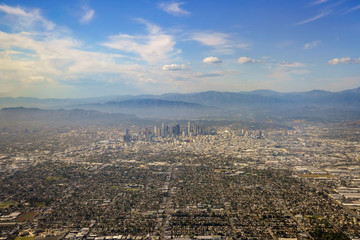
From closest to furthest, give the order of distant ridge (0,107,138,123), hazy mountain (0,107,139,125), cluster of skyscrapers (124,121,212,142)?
cluster of skyscrapers (124,121,212,142)
hazy mountain (0,107,139,125)
distant ridge (0,107,138,123)

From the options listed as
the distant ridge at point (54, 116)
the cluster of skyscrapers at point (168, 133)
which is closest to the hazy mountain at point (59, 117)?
the distant ridge at point (54, 116)

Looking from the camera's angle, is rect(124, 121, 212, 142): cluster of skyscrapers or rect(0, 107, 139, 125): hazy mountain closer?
rect(124, 121, 212, 142): cluster of skyscrapers

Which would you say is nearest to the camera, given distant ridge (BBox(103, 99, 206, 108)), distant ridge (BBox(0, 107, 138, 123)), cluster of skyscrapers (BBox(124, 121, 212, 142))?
cluster of skyscrapers (BBox(124, 121, 212, 142))

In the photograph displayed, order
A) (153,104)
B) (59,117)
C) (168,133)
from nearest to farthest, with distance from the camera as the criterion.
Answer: (168,133)
(59,117)
(153,104)

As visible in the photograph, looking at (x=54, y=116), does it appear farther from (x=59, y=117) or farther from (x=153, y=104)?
(x=153, y=104)

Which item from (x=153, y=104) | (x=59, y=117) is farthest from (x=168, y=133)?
(x=153, y=104)

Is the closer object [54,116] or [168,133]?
[168,133]

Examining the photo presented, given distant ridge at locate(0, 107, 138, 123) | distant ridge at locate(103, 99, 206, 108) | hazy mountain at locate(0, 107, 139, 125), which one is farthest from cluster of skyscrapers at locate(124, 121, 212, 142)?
distant ridge at locate(103, 99, 206, 108)

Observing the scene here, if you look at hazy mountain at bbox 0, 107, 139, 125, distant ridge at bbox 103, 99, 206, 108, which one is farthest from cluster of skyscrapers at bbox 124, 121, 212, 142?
distant ridge at bbox 103, 99, 206, 108

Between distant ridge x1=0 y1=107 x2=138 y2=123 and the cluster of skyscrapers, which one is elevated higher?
distant ridge x1=0 y1=107 x2=138 y2=123

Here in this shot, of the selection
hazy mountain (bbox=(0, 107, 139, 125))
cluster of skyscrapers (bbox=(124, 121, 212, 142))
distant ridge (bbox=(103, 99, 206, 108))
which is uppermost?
distant ridge (bbox=(103, 99, 206, 108))

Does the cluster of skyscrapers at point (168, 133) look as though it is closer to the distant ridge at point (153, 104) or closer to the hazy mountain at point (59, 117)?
the hazy mountain at point (59, 117)

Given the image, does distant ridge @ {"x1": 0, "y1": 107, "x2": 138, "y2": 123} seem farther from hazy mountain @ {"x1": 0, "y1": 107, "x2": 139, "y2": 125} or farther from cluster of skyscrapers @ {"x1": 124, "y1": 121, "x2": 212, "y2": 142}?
cluster of skyscrapers @ {"x1": 124, "y1": 121, "x2": 212, "y2": 142}
